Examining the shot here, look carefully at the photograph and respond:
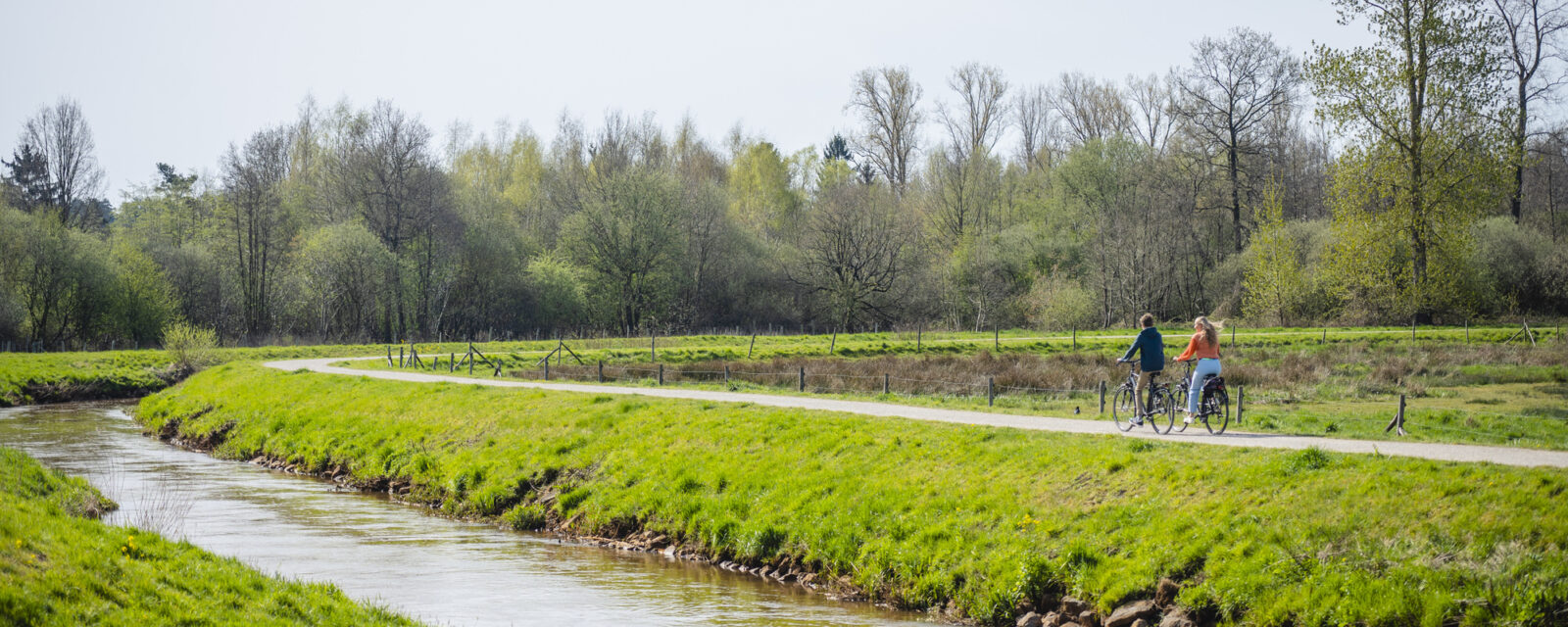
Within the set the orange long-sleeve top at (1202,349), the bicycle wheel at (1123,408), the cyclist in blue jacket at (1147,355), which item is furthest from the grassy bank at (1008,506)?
the orange long-sleeve top at (1202,349)

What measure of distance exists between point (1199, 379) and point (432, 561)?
11971 mm

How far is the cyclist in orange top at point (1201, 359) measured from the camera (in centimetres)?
1742

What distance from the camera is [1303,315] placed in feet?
196

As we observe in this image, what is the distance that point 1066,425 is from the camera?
19453mm

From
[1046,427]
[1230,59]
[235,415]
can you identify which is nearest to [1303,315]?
[1230,59]

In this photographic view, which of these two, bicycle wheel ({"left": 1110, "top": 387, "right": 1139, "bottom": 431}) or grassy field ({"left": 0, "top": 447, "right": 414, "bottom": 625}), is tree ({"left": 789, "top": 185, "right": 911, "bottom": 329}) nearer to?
bicycle wheel ({"left": 1110, "top": 387, "right": 1139, "bottom": 431})

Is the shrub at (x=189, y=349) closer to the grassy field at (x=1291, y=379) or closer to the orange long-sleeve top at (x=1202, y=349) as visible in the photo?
the grassy field at (x=1291, y=379)

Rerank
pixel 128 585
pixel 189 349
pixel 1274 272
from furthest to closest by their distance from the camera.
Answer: pixel 1274 272
pixel 189 349
pixel 128 585

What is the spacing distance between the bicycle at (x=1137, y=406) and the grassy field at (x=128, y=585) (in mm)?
12232

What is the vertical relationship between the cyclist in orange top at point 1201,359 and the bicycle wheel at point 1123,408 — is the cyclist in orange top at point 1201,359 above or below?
above

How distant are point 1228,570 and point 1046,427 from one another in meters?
7.33

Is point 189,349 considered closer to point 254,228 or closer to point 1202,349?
point 254,228

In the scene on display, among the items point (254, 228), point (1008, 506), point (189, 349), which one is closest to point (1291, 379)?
point (1008, 506)

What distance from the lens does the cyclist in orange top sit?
1742cm
